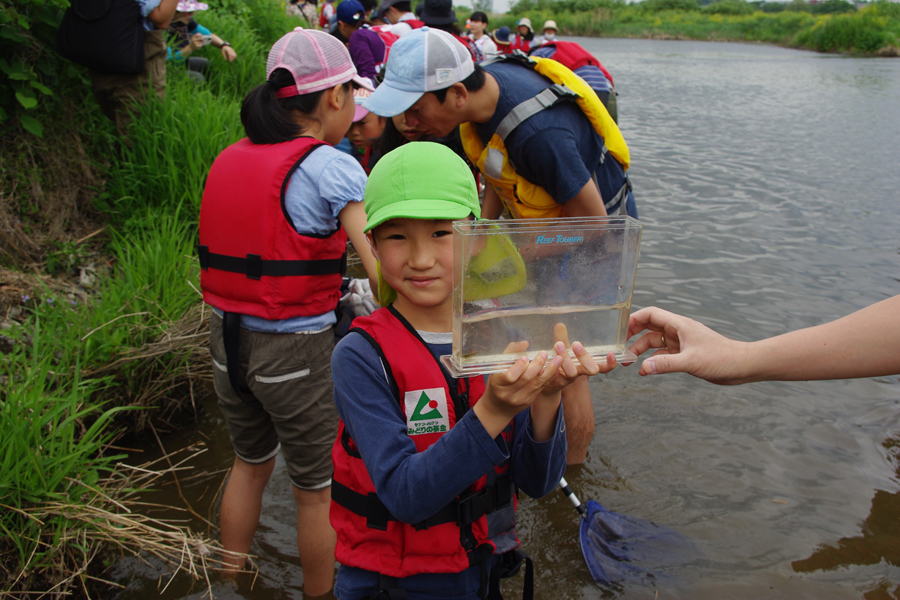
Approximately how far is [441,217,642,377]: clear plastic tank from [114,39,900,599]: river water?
0.68 m

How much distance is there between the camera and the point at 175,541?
2408mm

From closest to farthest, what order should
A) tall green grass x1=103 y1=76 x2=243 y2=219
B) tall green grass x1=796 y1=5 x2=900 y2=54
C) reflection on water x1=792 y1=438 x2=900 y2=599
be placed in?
reflection on water x1=792 y1=438 x2=900 y2=599 < tall green grass x1=103 y1=76 x2=243 y2=219 < tall green grass x1=796 y1=5 x2=900 y2=54

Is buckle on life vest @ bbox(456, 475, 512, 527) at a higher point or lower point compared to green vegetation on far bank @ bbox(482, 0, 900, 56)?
lower

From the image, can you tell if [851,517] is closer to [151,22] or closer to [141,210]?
[141,210]

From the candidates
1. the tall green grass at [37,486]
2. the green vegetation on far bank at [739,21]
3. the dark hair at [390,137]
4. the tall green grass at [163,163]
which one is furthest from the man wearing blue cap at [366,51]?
Result: the green vegetation on far bank at [739,21]

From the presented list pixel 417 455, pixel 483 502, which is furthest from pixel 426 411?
pixel 483 502

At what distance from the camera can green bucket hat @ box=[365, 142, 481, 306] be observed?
1.38 m

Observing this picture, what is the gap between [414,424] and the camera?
1479 mm

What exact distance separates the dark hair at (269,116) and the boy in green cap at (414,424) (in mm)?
1028

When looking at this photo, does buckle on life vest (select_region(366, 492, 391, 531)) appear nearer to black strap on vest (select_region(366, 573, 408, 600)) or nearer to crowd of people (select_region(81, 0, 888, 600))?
crowd of people (select_region(81, 0, 888, 600))

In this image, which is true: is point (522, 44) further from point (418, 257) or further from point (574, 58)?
point (418, 257)

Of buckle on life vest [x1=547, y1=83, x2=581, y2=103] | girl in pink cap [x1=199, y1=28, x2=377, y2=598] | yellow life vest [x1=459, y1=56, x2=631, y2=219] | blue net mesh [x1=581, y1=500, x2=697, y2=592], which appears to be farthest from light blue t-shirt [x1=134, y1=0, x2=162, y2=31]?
blue net mesh [x1=581, y1=500, x2=697, y2=592]

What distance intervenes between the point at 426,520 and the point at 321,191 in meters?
1.29

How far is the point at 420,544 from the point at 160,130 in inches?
165
